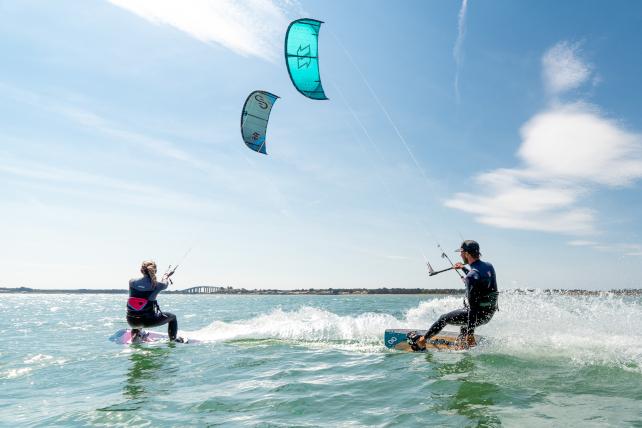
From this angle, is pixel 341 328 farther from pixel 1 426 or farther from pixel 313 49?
pixel 1 426

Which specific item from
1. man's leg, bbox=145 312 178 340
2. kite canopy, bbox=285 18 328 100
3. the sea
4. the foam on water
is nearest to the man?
the sea

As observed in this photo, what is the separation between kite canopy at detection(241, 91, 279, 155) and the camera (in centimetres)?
1488

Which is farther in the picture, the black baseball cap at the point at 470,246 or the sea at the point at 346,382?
the black baseball cap at the point at 470,246

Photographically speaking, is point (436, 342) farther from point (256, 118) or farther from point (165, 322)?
point (256, 118)

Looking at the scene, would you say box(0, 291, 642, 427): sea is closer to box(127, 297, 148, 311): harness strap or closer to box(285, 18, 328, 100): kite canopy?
box(127, 297, 148, 311): harness strap

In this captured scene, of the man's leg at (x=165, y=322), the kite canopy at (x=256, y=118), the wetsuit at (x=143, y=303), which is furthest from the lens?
the kite canopy at (x=256, y=118)

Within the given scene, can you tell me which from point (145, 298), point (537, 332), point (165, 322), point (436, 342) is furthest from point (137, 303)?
point (537, 332)

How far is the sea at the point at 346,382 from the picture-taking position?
5.39 meters

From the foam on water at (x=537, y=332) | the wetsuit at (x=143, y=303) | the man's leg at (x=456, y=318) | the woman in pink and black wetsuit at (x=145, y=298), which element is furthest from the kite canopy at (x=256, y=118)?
the man's leg at (x=456, y=318)

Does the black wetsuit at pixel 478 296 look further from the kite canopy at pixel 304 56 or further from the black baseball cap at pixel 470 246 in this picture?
the kite canopy at pixel 304 56

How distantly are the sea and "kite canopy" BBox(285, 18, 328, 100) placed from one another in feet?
25.4

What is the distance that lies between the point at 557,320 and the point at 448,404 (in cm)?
760

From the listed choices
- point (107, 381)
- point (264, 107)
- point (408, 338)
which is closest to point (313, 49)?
point (264, 107)

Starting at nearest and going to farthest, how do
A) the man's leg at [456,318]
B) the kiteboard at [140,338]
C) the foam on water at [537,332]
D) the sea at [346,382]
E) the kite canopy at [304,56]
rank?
the sea at [346,382] < the foam on water at [537,332] < the man's leg at [456,318] < the kiteboard at [140,338] < the kite canopy at [304,56]
